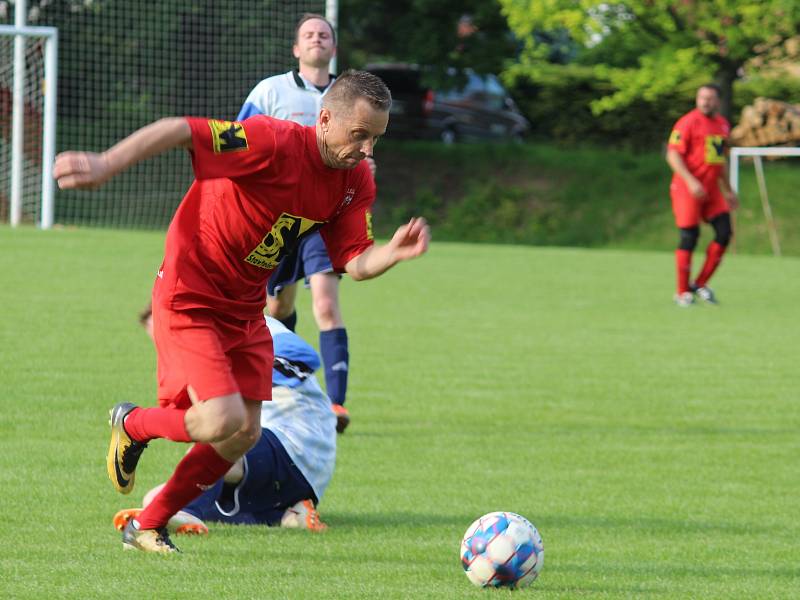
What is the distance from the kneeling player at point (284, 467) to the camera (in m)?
5.53

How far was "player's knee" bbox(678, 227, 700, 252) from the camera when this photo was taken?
1546 cm

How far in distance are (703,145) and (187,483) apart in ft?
38.0

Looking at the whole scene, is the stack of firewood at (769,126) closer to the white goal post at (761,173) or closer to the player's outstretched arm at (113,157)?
the white goal post at (761,173)

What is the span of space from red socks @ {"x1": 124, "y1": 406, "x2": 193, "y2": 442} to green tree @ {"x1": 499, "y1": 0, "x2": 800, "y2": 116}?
25935 millimetres

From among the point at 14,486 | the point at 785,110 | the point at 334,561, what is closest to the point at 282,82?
the point at 14,486

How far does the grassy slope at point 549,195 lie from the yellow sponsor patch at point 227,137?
25.2m

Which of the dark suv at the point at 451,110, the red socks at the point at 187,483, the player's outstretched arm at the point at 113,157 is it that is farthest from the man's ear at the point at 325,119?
the dark suv at the point at 451,110

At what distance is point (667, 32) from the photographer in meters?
31.2

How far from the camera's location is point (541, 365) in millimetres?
10617

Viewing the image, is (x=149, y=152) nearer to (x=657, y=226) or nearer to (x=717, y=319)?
(x=717, y=319)

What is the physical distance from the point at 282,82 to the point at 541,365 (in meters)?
3.38

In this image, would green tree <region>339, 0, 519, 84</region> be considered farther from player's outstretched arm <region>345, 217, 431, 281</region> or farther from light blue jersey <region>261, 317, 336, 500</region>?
player's outstretched arm <region>345, 217, 431, 281</region>

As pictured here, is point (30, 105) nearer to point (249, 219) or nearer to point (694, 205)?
point (694, 205)

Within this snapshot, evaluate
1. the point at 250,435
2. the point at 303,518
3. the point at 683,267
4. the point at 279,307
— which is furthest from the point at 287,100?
the point at 683,267
